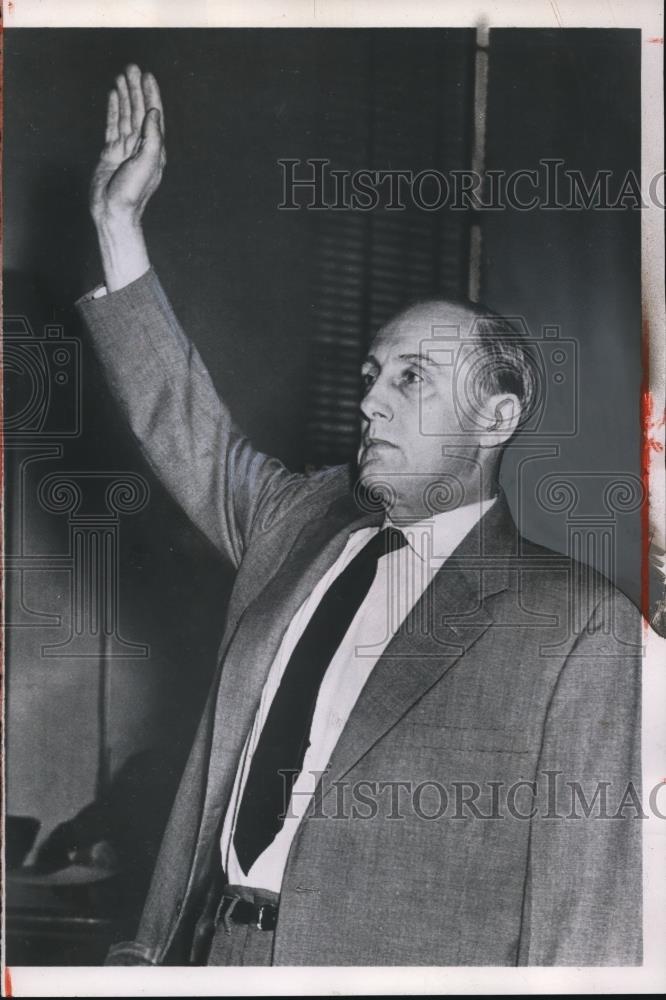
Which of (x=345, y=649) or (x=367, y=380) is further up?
(x=367, y=380)

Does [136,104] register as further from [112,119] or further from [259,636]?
[259,636]

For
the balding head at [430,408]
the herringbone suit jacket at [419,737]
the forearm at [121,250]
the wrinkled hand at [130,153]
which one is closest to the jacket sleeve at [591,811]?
the herringbone suit jacket at [419,737]

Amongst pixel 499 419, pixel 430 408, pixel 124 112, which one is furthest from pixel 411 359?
pixel 124 112

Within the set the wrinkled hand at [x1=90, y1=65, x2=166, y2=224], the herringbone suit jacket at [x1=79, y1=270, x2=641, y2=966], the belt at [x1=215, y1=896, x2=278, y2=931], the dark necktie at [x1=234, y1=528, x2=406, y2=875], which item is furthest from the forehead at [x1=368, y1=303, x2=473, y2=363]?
the belt at [x1=215, y1=896, x2=278, y2=931]

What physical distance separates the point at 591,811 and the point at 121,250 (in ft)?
5.60

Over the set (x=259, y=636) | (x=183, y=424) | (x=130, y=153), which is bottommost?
(x=259, y=636)

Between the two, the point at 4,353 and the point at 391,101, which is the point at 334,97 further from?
the point at 4,353

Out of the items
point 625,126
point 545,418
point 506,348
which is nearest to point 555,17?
point 625,126

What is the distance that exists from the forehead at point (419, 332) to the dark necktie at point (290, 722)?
0.51 metres

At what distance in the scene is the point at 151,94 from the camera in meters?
2.31

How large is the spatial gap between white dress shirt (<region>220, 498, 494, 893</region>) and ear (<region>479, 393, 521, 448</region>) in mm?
149

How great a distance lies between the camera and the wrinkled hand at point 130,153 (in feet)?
7.51

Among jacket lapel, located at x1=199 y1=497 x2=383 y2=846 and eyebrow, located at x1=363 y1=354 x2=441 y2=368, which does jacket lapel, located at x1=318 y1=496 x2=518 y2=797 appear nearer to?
jacket lapel, located at x1=199 y1=497 x2=383 y2=846

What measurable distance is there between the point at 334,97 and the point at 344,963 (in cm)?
202
